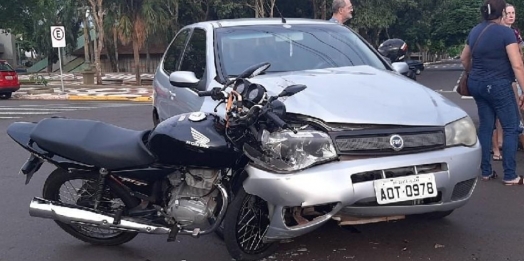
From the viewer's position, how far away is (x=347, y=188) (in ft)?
12.5

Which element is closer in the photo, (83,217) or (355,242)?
(83,217)

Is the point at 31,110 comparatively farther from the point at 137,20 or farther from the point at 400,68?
the point at 400,68

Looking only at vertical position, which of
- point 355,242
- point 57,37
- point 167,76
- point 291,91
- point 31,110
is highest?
point 291,91

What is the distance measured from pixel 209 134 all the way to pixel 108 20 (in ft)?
95.9

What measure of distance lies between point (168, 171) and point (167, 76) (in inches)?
108

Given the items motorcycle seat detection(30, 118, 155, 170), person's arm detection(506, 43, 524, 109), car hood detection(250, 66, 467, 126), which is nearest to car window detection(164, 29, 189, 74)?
car hood detection(250, 66, 467, 126)

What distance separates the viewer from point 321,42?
18.8 ft

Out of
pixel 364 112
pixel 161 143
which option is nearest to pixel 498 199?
pixel 364 112

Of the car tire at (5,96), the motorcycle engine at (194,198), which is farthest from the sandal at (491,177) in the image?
the car tire at (5,96)

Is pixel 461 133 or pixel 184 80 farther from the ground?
pixel 184 80

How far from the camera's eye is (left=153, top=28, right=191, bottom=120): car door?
651 cm

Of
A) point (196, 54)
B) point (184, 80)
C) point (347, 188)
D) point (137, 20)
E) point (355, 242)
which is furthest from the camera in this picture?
point (137, 20)

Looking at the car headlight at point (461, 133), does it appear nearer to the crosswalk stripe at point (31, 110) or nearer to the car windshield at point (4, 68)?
the crosswalk stripe at point (31, 110)

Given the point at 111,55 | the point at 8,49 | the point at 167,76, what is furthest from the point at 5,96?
the point at 8,49
